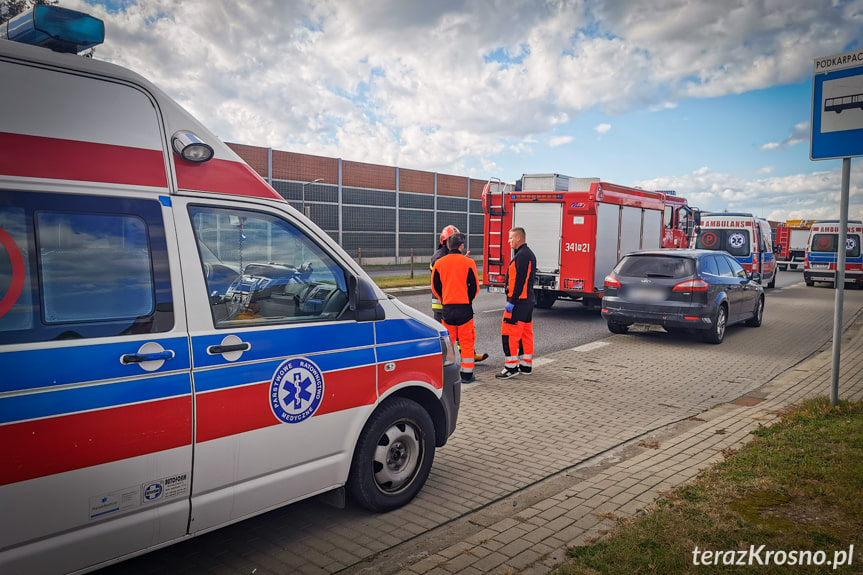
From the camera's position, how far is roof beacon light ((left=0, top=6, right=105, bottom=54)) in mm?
2914

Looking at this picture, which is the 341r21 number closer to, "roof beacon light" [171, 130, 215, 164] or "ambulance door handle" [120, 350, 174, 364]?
"roof beacon light" [171, 130, 215, 164]

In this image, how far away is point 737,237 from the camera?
21375 mm

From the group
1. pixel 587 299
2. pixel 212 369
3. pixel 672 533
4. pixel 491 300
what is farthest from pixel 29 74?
pixel 491 300

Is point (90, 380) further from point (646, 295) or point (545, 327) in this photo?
point (545, 327)

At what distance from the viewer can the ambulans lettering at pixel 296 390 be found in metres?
3.41

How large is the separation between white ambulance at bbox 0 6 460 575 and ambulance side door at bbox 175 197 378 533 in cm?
1

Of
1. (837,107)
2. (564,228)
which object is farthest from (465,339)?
(564,228)

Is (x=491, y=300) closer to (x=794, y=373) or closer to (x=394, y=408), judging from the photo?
(x=794, y=373)

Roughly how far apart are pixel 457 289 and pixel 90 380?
205 inches

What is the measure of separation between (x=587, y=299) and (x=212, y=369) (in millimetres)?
12274

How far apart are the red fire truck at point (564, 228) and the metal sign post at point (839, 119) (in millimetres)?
7361

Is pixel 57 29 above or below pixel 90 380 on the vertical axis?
above

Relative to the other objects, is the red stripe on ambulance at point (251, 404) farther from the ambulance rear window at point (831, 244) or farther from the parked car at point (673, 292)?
the ambulance rear window at point (831, 244)

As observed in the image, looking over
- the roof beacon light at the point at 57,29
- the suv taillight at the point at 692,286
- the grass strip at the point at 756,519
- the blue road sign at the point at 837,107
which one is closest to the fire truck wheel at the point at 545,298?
the suv taillight at the point at 692,286
